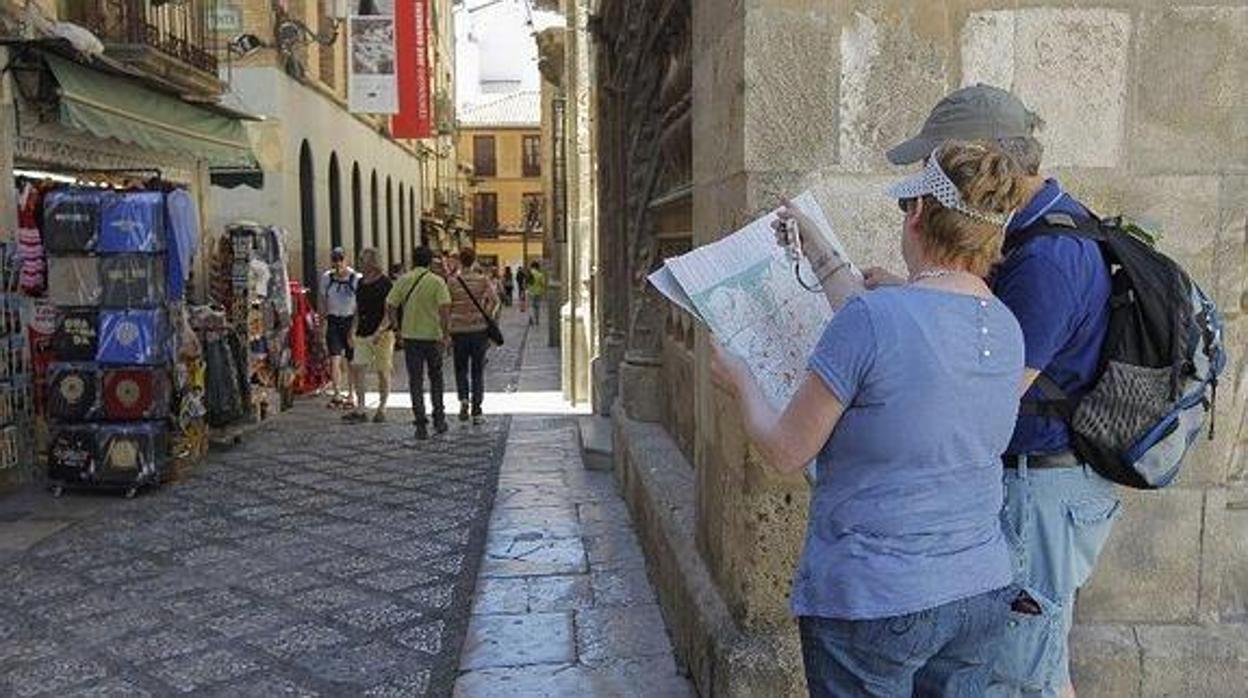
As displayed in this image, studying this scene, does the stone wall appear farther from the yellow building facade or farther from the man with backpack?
the yellow building facade

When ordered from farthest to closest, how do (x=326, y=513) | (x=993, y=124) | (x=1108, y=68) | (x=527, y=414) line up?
(x=527, y=414) → (x=326, y=513) → (x=1108, y=68) → (x=993, y=124)

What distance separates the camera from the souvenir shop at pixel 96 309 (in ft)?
24.1

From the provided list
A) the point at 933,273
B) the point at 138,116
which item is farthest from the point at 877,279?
the point at 138,116

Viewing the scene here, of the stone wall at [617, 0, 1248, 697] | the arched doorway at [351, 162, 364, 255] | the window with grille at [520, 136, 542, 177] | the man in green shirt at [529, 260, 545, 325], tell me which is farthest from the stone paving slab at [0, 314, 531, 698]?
the window with grille at [520, 136, 542, 177]

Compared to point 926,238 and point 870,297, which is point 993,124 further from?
point 870,297

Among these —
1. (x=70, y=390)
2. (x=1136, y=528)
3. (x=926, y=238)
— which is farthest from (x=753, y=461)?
(x=70, y=390)

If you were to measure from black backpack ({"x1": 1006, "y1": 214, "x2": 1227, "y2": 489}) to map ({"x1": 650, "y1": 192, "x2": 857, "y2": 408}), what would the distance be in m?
0.43

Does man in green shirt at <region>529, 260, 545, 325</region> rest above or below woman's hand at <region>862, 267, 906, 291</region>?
below

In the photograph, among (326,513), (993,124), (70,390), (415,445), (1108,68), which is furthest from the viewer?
(415,445)

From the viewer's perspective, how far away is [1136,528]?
335 centimetres

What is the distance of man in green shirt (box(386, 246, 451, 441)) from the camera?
9.80 metres

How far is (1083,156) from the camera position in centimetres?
325

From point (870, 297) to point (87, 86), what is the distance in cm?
745

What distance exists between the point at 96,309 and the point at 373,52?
8.74m
